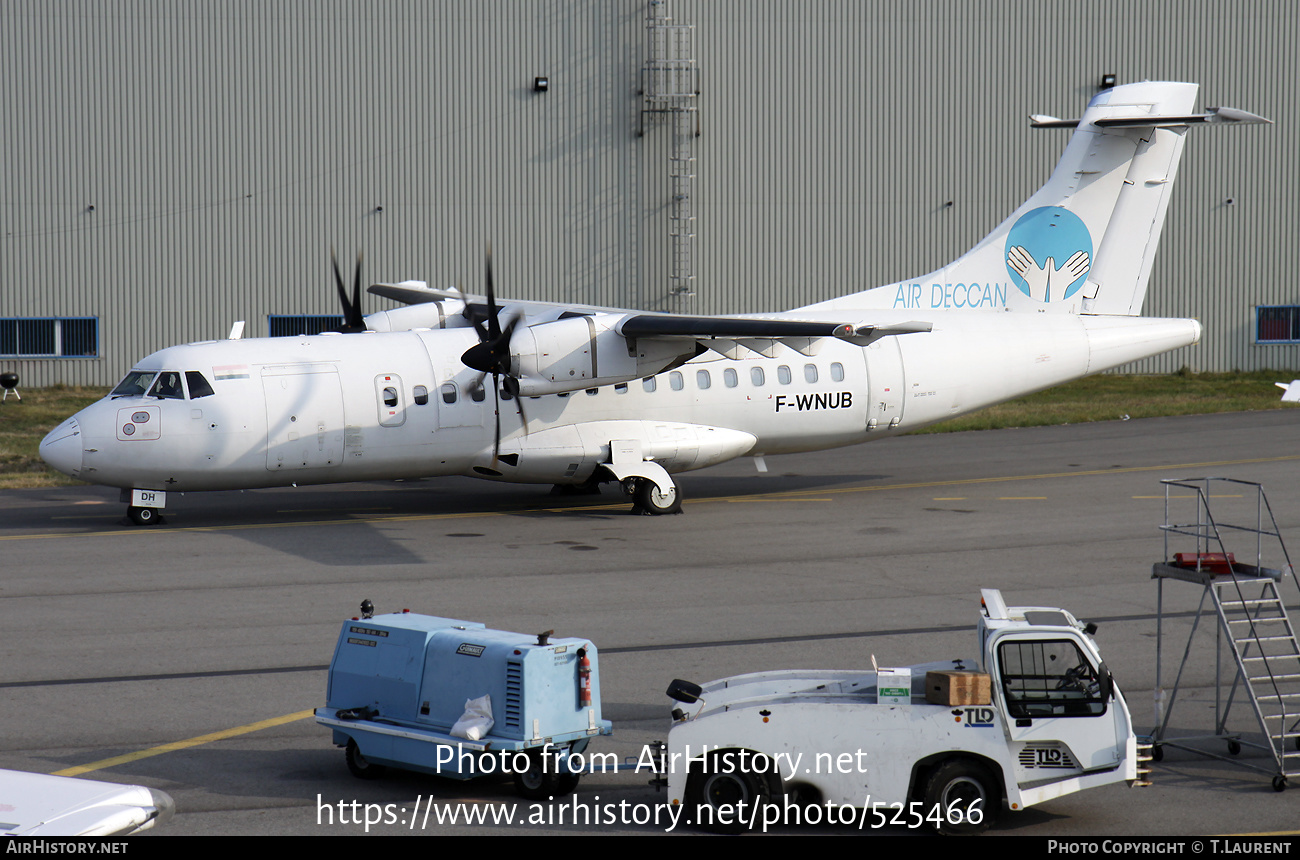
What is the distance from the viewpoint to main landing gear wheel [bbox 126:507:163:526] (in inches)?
820

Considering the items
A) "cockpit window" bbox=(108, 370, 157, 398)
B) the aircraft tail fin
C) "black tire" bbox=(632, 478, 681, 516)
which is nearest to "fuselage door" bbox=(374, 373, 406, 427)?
"cockpit window" bbox=(108, 370, 157, 398)

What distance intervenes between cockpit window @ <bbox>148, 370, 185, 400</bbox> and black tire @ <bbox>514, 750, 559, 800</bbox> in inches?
506

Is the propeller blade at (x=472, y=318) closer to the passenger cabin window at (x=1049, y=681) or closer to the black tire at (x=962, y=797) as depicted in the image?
the passenger cabin window at (x=1049, y=681)

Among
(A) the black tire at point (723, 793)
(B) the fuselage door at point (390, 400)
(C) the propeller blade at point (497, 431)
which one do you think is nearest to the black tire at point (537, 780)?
(A) the black tire at point (723, 793)

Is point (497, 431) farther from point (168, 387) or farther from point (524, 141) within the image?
point (524, 141)

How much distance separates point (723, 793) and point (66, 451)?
14.7 metres

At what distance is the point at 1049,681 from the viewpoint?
8.85 meters

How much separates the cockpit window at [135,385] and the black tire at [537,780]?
13358mm

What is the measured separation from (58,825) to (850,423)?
18.7m

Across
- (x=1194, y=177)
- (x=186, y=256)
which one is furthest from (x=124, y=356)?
(x=1194, y=177)

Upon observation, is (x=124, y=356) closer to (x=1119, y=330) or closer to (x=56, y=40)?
(x=56, y=40)

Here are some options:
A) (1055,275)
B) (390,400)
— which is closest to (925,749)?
(390,400)

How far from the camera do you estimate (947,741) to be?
858 centimetres

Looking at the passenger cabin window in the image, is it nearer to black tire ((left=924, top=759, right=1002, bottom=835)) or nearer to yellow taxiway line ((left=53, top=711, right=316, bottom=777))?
black tire ((left=924, top=759, right=1002, bottom=835))
